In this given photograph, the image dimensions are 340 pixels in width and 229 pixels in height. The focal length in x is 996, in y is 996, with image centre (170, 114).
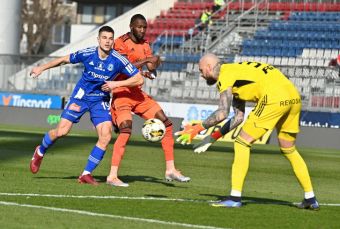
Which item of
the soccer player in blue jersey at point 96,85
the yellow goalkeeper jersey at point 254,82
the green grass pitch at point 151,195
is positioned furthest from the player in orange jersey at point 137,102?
the yellow goalkeeper jersey at point 254,82

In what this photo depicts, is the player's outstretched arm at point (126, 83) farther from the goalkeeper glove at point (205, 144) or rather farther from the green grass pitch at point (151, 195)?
the goalkeeper glove at point (205, 144)

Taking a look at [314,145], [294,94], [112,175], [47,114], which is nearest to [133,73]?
[112,175]

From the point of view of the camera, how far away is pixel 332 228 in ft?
31.9

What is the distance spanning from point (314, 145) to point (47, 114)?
397 inches

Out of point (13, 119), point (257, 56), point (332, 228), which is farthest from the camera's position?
point (257, 56)

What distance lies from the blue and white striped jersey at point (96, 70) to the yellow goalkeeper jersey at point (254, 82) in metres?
2.52

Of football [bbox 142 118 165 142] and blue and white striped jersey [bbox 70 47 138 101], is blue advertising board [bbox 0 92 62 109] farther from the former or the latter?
football [bbox 142 118 165 142]

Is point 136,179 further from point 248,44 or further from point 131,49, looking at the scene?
point 248,44

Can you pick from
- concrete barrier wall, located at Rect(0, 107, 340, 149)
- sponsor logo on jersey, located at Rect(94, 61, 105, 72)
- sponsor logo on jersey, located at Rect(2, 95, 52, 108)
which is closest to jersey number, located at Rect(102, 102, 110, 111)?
sponsor logo on jersey, located at Rect(94, 61, 105, 72)

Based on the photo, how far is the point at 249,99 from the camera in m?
11.1

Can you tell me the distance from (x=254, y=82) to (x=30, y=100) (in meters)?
26.0

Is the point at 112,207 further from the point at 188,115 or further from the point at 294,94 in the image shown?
the point at 188,115

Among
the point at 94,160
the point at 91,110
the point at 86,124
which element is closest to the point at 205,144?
the point at 94,160

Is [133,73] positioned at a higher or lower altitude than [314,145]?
higher
